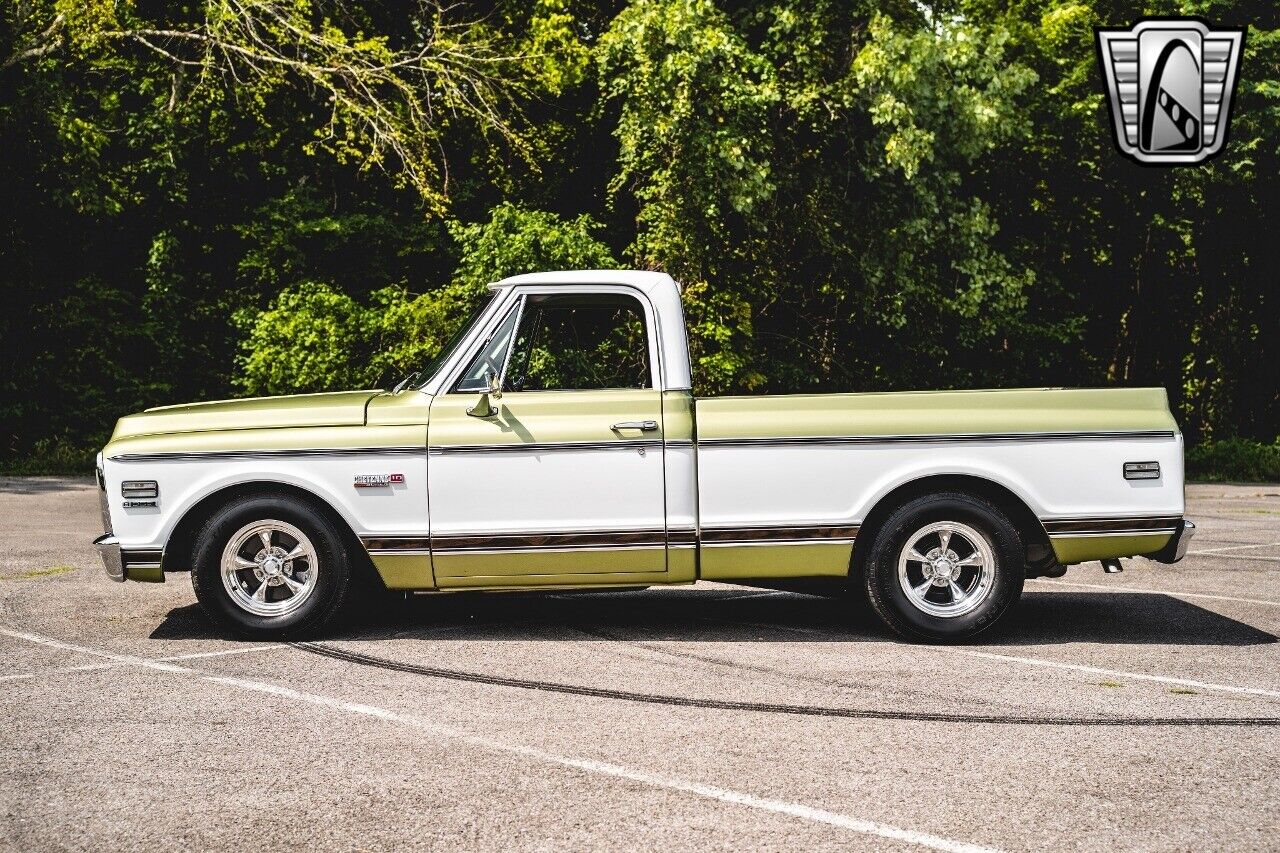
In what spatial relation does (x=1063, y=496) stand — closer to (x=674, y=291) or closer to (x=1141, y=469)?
(x=1141, y=469)

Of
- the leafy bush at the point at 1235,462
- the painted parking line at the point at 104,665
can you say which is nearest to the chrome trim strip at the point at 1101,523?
the painted parking line at the point at 104,665

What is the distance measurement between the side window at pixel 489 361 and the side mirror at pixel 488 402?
0.05 metres

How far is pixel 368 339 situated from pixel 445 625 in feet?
47.3

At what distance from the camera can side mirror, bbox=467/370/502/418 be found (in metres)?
8.01

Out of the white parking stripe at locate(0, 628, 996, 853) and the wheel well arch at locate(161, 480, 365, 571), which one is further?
the wheel well arch at locate(161, 480, 365, 571)

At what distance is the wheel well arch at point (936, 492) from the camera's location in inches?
319

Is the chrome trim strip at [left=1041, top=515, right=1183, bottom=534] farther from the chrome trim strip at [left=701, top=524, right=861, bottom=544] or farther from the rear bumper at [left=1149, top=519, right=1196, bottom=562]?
the chrome trim strip at [left=701, top=524, right=861, bottom=544]

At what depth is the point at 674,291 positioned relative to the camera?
8.38 meters

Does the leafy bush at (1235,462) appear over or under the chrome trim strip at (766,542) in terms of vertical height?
under

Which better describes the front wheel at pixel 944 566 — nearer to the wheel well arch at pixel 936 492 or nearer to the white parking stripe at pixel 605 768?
the wheel well arch at pixel 936 492

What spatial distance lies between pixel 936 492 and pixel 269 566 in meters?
3.71

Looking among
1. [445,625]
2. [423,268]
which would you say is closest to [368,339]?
[423,268]

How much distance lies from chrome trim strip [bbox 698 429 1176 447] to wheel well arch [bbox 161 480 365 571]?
2.03 meters

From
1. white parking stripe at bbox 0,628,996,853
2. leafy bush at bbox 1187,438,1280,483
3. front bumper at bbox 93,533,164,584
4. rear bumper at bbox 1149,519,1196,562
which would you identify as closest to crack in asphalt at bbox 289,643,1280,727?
white parking stripe at bbox 0,628,996,853
